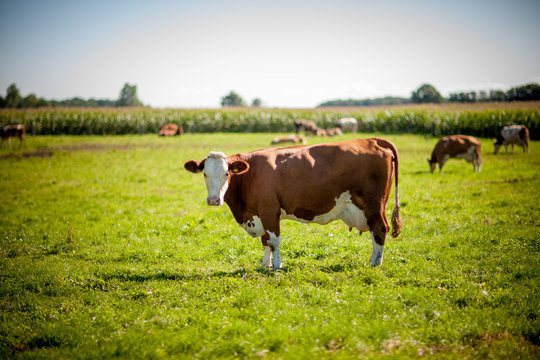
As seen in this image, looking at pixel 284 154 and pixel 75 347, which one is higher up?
pixel 284 154

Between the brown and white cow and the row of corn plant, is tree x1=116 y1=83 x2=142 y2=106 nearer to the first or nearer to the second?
the row of corn plant

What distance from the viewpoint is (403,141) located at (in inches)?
1280

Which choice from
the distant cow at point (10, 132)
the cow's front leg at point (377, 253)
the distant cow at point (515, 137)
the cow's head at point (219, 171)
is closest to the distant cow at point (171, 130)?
the distant cow at point (10, 132)

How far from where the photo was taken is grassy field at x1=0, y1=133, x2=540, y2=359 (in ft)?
15.7

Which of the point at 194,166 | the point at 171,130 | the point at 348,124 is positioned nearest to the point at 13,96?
the point at 171,130

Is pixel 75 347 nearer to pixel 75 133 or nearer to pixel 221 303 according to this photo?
pixel 221 303

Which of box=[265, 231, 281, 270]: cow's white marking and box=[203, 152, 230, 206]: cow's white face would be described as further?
box=[265, 231, 281, 270]: cow's white marking

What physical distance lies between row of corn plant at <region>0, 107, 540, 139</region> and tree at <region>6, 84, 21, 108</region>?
60.8 meters

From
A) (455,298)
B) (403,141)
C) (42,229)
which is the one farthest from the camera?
(403,141)

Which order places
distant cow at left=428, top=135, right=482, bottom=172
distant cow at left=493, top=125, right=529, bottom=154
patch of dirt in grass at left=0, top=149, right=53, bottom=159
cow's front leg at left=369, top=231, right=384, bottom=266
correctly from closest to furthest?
cow's front leg at left=369, top=231, right=384, bottom=266
distant cow at left=428, top=135, right=482, bottom=172
patch of dirt in grass at left=0, top=149, right=53, bottom=159
distant cow at left=493, top=125, right=529, bottom=154

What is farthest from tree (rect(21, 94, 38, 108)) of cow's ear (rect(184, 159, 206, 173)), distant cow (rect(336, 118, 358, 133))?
cow's ear (rect(184, 159, 206, 173))

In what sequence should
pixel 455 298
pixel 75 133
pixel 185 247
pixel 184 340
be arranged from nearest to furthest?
pixel 184 340, pixel 455 298, pixel 185 247, pixel 75 133

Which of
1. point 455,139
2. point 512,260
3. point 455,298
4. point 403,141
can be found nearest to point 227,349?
point 455,298

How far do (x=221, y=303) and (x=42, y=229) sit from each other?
7.34 m
